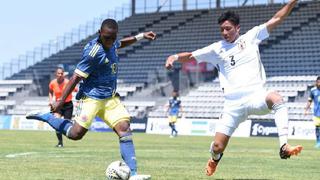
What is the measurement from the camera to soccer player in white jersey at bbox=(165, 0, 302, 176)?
1136 centimetres

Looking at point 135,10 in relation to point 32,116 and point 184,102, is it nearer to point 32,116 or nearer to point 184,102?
point 184,102

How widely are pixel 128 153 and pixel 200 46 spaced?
145 feet

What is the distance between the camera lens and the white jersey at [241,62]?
1146 cm

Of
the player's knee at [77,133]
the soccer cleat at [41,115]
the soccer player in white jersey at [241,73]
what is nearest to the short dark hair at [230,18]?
the soccer player in white jersey at [241,73]

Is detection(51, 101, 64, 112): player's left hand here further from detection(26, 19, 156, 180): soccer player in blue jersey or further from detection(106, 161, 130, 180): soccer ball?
detection(106, 161, 130, 180): soccer ball

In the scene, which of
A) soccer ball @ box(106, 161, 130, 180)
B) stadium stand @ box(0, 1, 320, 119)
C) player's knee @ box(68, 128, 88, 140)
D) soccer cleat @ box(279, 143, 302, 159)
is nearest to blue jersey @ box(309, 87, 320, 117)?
stadium stand @ box(0, 1, 320, 119)

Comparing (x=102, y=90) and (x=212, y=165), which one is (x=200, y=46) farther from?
(x=102, y=90)

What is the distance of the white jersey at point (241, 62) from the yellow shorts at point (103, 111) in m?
1.73

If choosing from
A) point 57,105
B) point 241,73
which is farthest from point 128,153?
point 241,73

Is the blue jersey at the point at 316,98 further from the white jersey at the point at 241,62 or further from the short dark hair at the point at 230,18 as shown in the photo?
the short dark hair at the point at 230,18

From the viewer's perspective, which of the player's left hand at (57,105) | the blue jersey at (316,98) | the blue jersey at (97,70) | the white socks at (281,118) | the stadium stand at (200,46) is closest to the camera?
the player's left hand at (57,105)

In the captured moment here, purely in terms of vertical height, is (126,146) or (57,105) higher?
(57,105)

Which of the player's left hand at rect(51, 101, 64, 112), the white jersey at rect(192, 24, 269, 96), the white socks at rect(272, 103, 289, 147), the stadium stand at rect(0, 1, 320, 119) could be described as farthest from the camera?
the stadium stand at rect(0, 1, 320, 119)

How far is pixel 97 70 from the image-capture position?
1115cm
